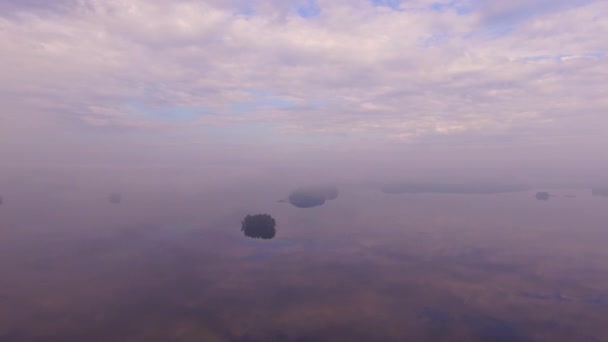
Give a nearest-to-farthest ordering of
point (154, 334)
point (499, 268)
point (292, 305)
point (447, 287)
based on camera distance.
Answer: point (154, 334) → point (292, 305) → point (447, 287) → point (499, 268)

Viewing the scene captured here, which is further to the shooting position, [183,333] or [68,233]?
[68,233]

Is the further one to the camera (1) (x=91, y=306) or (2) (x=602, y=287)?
(2) (x=602, y=287)

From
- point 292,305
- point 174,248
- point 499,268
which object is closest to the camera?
point 292,305

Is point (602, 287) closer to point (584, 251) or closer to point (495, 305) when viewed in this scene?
point (495, 305)

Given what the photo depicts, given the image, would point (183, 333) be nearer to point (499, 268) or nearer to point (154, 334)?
point (154, 334)

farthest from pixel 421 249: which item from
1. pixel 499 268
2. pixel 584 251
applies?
pixel 584 251

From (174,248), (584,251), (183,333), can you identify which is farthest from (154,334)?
(584,251)
